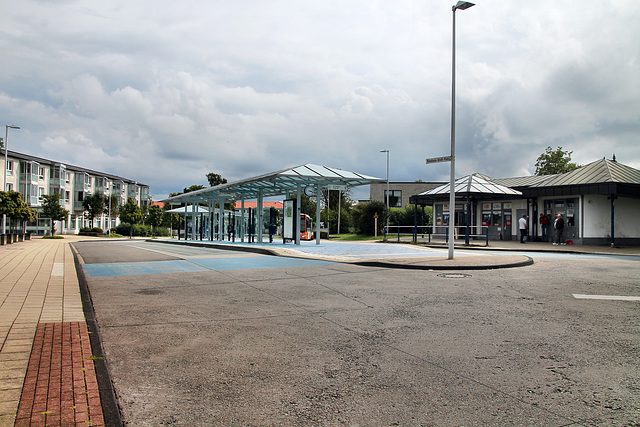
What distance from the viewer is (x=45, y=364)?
4059 mm

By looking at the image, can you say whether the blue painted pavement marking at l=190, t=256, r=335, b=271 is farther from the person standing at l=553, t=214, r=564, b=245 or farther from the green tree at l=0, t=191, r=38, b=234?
the green tree at l=0, t=191, r=38, b=234

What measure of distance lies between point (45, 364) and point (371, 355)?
305cm

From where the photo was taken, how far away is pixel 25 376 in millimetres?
3744

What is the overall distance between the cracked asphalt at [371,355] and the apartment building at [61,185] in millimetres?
60631

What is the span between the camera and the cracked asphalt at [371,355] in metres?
3.33

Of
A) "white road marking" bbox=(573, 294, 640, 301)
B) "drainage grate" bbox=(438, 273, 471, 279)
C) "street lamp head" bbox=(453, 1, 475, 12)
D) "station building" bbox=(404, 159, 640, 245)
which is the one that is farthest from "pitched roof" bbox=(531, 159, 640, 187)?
"white road marking" bbox=(573, 294, 640, 301)

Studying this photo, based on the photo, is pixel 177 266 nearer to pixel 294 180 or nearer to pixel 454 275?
pixel 454 275

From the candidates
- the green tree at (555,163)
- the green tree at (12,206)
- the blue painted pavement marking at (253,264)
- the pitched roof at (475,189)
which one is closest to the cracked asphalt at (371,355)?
the blue painted pavement marking at (253,264)

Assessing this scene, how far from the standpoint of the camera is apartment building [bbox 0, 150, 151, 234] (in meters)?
60.7

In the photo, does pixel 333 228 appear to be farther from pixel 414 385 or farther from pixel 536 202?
pixel 414 385

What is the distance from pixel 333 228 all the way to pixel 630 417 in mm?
53618

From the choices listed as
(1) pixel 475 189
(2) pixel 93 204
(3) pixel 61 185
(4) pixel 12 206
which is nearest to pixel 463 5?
(1) pixel 475 189

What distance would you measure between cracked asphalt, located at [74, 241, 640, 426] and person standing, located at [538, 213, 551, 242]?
20883mm

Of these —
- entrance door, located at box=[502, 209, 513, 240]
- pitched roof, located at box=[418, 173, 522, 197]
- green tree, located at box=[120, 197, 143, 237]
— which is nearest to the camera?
pitched roof, located at box=[418, 173, 522, 197]
